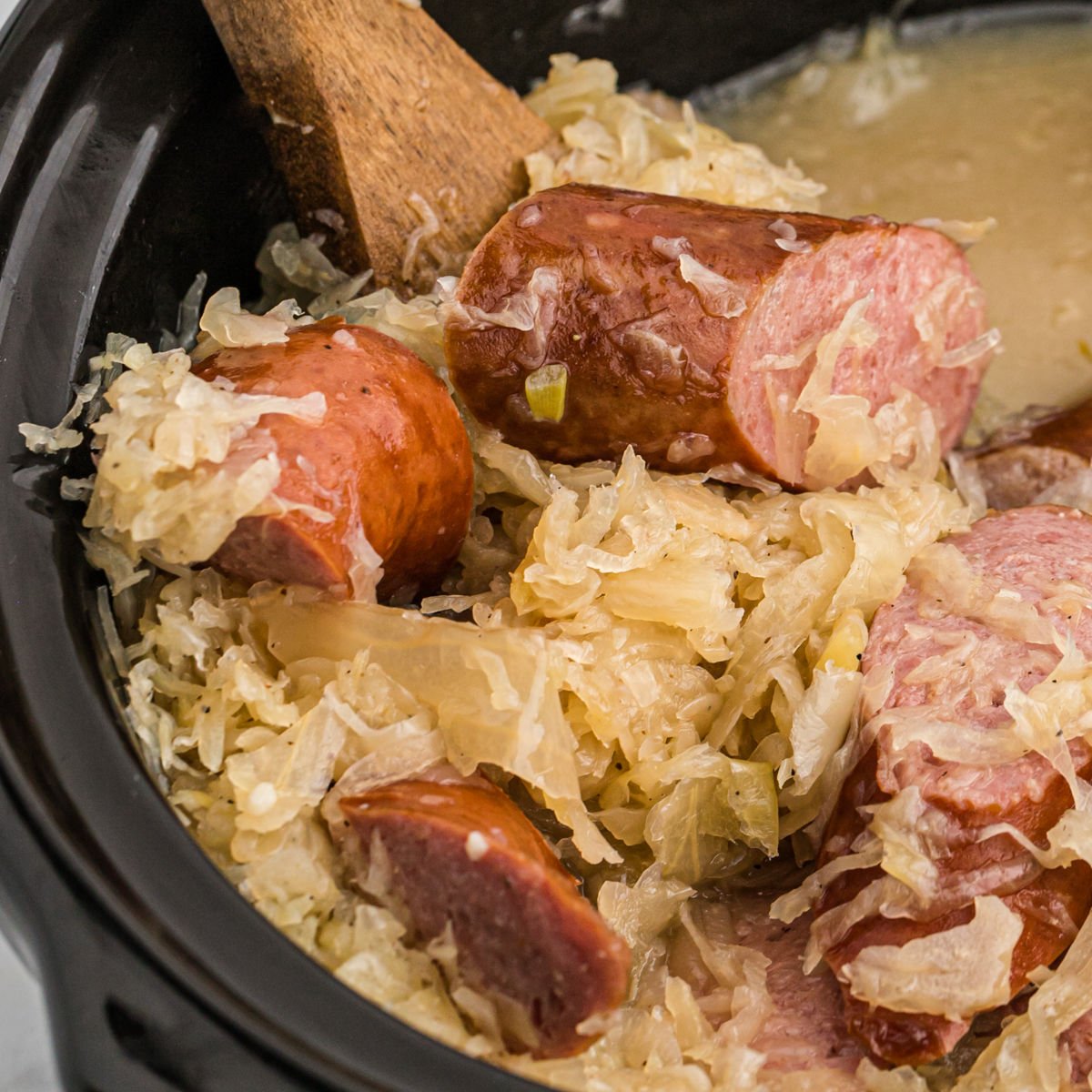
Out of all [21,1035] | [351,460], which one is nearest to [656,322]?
[351,460]

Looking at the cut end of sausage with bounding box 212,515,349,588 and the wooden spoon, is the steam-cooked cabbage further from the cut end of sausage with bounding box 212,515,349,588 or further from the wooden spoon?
the wooden spoon

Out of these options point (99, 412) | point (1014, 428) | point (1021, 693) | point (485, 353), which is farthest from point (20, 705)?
point (1014, 428)

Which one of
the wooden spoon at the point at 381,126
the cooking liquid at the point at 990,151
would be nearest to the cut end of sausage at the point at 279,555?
the wooden spoon at the point at 381,126

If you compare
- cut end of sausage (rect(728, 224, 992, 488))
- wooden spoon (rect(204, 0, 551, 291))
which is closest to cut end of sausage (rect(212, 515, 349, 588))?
cut end of sausage (rect(728, 224, 992, 488))

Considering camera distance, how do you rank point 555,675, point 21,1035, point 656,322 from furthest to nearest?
point 21,1035
point 656,322
point 555,675

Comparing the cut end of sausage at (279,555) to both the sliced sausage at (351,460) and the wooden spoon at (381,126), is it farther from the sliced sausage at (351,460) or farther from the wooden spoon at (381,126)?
the wooden spoon at (381,126)

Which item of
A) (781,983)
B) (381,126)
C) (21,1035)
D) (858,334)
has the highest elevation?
(381,126)

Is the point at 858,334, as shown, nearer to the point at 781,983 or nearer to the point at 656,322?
the point at 656,322
